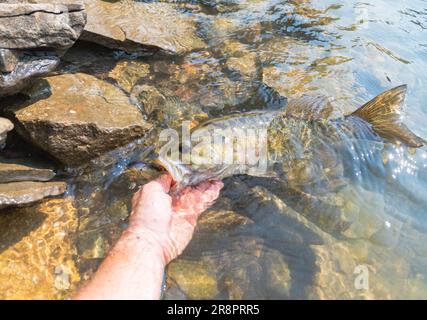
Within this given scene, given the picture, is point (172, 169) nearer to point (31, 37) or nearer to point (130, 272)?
point (130, 272)

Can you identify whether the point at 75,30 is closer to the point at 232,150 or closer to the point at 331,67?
the point at 232,150

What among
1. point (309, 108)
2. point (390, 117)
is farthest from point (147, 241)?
point (390, 117)

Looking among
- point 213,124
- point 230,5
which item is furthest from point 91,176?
point 230,5

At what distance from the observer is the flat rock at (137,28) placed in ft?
18.0

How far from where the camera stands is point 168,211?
11.6 feet

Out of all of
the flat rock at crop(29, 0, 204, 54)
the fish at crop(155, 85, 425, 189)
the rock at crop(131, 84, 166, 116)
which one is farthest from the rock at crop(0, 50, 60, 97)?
the flat rock at crop(29, 0, 204, 54)

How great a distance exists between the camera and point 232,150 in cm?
399

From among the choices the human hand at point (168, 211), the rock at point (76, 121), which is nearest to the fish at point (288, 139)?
the human hand at point (168, 211)

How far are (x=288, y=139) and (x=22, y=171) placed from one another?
2.75 metres

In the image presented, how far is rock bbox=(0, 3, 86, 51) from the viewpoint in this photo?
139 inches

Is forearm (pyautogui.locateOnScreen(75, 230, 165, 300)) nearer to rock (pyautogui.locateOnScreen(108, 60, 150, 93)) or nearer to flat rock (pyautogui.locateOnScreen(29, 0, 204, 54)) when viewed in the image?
rock (pyautogui.locateOnScreen(108, 60, 150, 93))

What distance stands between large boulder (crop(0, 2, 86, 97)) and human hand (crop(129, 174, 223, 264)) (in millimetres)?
1549

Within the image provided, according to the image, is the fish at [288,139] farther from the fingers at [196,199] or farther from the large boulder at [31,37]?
the large boulder at [31,37]

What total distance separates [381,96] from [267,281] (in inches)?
112
